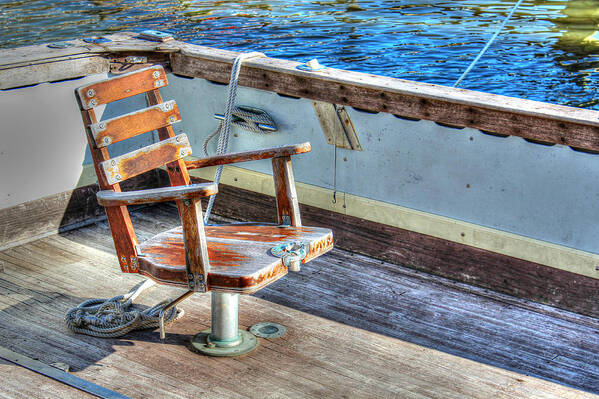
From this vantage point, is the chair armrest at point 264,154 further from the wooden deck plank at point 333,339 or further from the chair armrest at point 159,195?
the wooden deck plank at point 333,339

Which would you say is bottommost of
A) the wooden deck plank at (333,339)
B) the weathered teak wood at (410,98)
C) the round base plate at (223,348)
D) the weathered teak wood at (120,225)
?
the wooden deck plank at (333,339)

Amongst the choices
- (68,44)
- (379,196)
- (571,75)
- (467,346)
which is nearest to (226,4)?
(571,75)

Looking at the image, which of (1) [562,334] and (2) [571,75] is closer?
(1) [562,334]

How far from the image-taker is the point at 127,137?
2.80 meters

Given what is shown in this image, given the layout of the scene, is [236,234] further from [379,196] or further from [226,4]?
[226,4]

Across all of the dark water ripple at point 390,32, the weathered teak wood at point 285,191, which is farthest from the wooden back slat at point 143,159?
the dark water ripple at point 390,32

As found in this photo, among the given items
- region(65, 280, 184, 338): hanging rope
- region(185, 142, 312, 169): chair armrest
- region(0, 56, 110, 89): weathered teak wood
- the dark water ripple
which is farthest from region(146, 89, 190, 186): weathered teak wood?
the dark water ripple

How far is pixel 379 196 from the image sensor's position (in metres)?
3.69

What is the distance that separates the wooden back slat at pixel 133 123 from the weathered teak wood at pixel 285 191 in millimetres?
537

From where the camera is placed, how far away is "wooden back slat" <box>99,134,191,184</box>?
104 inches

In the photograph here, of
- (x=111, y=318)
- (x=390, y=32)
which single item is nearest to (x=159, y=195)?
(x=111, y=318)

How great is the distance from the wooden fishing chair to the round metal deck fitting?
62 mm

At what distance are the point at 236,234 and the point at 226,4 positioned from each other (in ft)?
35.4

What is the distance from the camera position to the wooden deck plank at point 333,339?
2701 millimetres
